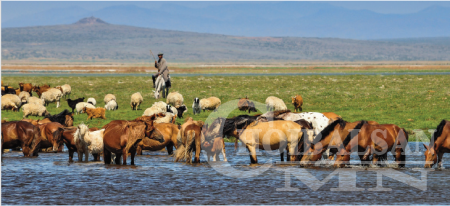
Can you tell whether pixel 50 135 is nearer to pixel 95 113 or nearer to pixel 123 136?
pixel 123 136

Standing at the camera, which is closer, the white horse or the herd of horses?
the herd of horses

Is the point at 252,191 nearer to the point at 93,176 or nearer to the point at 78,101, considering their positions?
the point at 93,176

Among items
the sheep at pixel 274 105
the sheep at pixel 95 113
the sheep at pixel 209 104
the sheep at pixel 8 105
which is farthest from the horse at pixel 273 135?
the sheep at pixel 8 105

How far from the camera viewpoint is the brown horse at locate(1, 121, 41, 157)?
1631cm

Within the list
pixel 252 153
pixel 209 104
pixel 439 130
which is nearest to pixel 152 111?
pixel 209 104

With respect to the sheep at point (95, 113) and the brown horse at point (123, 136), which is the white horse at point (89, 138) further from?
the sheep at point (95, 113)

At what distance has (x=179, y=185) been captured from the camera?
493 inches

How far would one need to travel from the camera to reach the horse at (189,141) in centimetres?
1532

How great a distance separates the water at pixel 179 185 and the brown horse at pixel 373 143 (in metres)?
0.38

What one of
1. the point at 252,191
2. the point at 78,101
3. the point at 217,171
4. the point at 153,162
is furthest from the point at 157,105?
the point at 252,191

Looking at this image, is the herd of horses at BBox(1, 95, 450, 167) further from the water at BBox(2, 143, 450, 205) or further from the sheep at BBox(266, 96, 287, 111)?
the sheep at BBox(266, 96, 287, 111)

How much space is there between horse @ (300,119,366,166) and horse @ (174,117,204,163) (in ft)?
9.72

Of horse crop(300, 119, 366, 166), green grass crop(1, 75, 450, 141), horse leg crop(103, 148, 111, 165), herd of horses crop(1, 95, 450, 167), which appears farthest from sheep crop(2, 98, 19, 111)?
horse crop(300, 119, 366, 166)

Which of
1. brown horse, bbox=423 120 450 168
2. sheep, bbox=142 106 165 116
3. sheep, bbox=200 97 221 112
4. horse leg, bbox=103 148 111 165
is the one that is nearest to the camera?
brown horse, bbox=423 120 450 168
